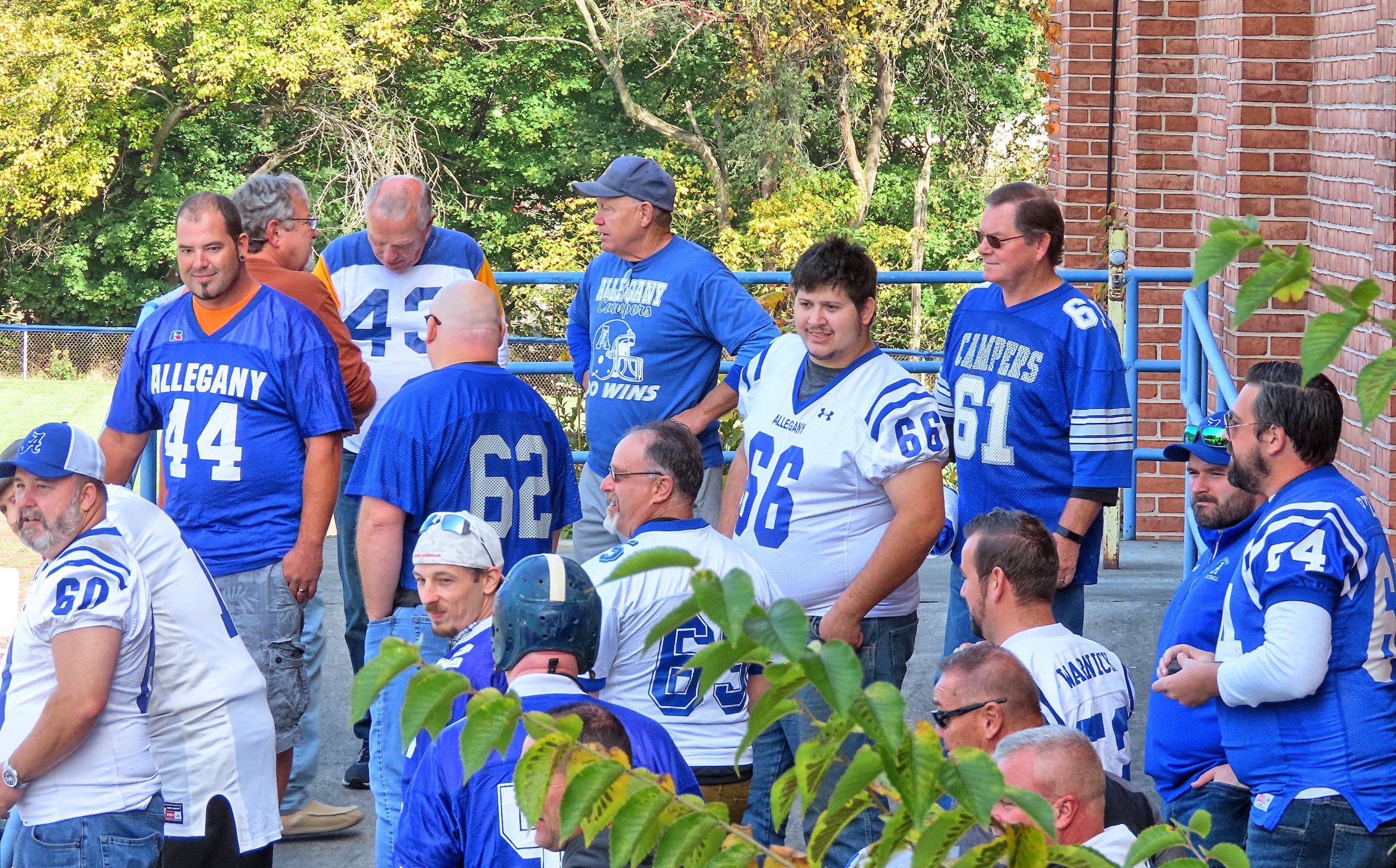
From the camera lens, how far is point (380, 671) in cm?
159

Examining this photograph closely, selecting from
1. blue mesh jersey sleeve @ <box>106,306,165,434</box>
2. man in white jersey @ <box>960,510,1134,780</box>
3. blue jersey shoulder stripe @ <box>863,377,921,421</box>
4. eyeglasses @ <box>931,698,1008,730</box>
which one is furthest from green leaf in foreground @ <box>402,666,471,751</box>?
blue mesh jersey sleeve @ <box>106,306,165,434</box>

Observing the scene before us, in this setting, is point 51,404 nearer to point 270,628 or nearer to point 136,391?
point 136,391

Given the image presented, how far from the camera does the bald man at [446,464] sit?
13.4ft

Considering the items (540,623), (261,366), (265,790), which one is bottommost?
(265,790)

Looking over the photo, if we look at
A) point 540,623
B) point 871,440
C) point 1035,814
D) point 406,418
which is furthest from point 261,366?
point 1035,814

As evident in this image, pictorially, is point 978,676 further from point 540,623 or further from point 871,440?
point 871,440

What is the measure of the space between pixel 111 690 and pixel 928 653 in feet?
12.1

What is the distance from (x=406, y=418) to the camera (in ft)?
13.4

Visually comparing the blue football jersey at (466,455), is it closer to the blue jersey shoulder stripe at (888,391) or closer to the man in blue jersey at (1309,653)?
the blue jersey shoulder stripe at (888,391)

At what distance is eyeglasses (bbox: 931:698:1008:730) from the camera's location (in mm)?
2902

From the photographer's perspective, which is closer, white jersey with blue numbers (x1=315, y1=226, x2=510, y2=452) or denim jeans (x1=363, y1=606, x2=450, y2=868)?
denim jeans (x1=363, y1=606, x2=450, y2=868)

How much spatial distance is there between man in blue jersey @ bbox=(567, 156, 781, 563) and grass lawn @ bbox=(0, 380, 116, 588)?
55.2ft

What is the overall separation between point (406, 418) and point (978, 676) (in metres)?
1.84

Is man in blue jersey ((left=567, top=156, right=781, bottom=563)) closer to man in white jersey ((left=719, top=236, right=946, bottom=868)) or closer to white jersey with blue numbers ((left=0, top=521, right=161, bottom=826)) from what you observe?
man in white jersey ((left=719, top=236, right=946, bottom=868))
